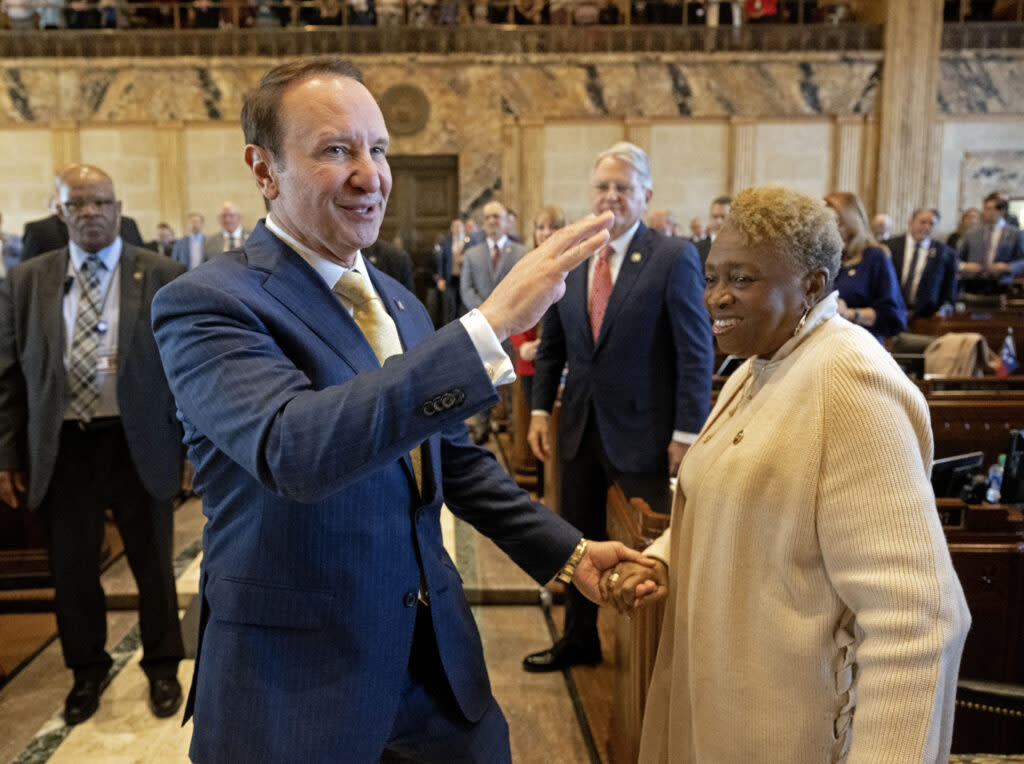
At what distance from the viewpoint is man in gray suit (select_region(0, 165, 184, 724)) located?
2.88 m

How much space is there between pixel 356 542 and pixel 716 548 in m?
0.58

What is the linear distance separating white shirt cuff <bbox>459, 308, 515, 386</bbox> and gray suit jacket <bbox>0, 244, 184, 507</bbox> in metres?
2.11

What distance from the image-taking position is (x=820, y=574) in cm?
132

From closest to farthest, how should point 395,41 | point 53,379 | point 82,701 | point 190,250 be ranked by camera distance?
point 53,379 → point 82,701 → point 190,250 → point 395,41

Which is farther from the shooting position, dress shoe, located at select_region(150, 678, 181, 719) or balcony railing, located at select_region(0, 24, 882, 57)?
balcony railing, located at select_region(0, 24, 882, 57)

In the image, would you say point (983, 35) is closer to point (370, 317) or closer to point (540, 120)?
point (540, 120)

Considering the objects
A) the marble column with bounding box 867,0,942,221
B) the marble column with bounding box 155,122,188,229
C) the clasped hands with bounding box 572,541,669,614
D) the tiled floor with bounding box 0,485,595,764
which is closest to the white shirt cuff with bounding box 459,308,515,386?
the clasped hands with bounding box 572,541,669,614

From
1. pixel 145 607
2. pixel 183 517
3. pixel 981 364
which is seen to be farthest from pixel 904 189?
pixel 145 607

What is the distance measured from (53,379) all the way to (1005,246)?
10119 millimetres

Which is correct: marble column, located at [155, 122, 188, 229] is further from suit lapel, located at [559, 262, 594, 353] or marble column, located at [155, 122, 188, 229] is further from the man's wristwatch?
the man's wristwatch

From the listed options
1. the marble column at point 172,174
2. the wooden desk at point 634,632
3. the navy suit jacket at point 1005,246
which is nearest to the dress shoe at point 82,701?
the wooden desk at point 634,632

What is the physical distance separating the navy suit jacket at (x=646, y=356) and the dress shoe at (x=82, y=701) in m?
1.92

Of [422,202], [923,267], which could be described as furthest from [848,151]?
[422,202]

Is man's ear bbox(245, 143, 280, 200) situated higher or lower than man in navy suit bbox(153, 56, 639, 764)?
higher
